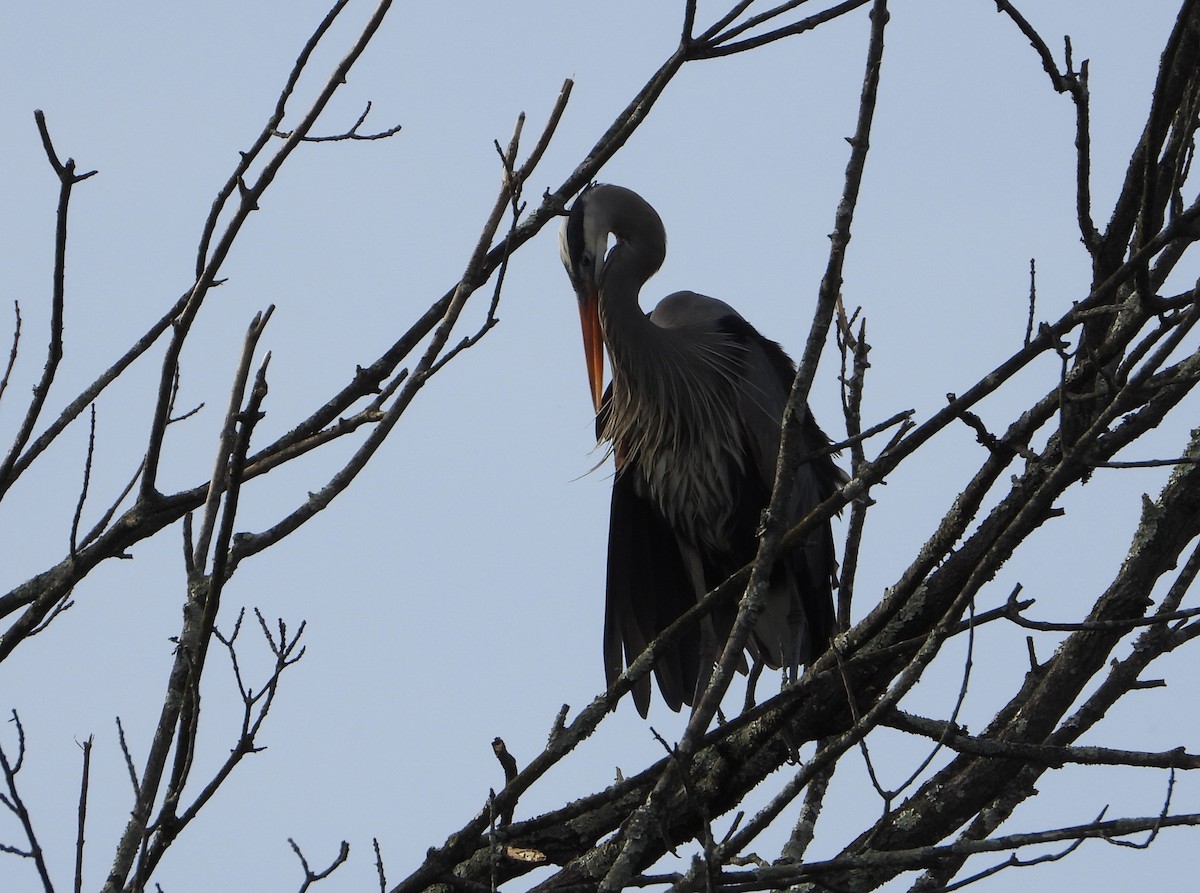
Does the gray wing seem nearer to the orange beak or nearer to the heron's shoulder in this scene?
the heron's shoulder

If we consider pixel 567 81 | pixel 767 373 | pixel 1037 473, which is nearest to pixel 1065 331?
pixel 1037 473

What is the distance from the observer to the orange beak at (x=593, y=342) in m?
5.79

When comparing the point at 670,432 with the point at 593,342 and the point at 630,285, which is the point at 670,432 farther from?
the point at 630,285

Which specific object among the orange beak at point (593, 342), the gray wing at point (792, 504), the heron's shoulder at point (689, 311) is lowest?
the gray wing at point (792, 504)

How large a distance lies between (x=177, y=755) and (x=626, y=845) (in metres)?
0.86

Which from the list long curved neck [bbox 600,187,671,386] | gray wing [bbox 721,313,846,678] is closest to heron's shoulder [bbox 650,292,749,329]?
gray wing [bbox 721,313,846,678]

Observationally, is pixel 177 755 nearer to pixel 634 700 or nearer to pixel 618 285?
pixel 634 700

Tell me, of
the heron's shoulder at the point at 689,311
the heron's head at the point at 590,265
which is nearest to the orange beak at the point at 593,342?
the heron's head at the point at 590,265

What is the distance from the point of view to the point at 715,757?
326 centimetres

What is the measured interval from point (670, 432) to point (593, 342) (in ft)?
1.52

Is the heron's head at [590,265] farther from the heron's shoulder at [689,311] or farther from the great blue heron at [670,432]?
the heron's shoulder at [689,311]

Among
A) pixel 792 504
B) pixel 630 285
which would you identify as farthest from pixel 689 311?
pixel 792 504

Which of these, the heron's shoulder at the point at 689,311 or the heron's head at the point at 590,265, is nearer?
the heron's head at the point at 590,265

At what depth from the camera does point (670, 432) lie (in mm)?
5809
